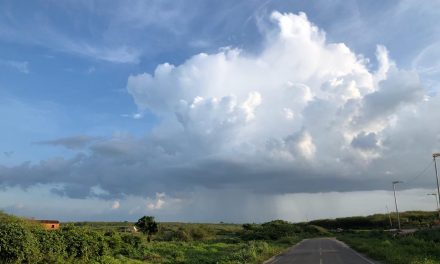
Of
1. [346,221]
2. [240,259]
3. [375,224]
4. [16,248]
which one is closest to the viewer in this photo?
[16,248]

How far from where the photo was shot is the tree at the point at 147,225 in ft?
236

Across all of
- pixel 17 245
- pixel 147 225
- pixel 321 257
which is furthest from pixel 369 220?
pixel 17 245

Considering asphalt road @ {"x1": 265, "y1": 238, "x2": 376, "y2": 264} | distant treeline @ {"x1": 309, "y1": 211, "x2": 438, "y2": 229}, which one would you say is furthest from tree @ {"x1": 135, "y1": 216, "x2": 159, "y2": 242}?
distant treeline @ {"x1": 309, "y1": 211, "x2": 438, "y2": 229}

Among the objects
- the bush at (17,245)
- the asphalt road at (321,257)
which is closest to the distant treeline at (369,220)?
the asphalt road at (321,257)

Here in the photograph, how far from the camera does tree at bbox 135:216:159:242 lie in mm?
71812

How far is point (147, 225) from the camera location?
72062 mm

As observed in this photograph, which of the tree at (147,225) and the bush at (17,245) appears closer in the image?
the bush at (17,245)

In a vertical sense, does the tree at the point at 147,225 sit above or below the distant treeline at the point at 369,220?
below

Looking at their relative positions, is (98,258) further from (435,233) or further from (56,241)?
(435,233)

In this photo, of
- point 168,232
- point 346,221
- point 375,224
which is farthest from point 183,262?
point 346,221

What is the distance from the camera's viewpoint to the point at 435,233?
54812 millimetres

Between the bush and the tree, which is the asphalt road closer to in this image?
the bush

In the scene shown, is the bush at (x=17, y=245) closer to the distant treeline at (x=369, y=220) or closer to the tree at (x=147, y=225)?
the tree at (x=147, y=225)

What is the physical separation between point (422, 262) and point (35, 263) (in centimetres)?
1968
